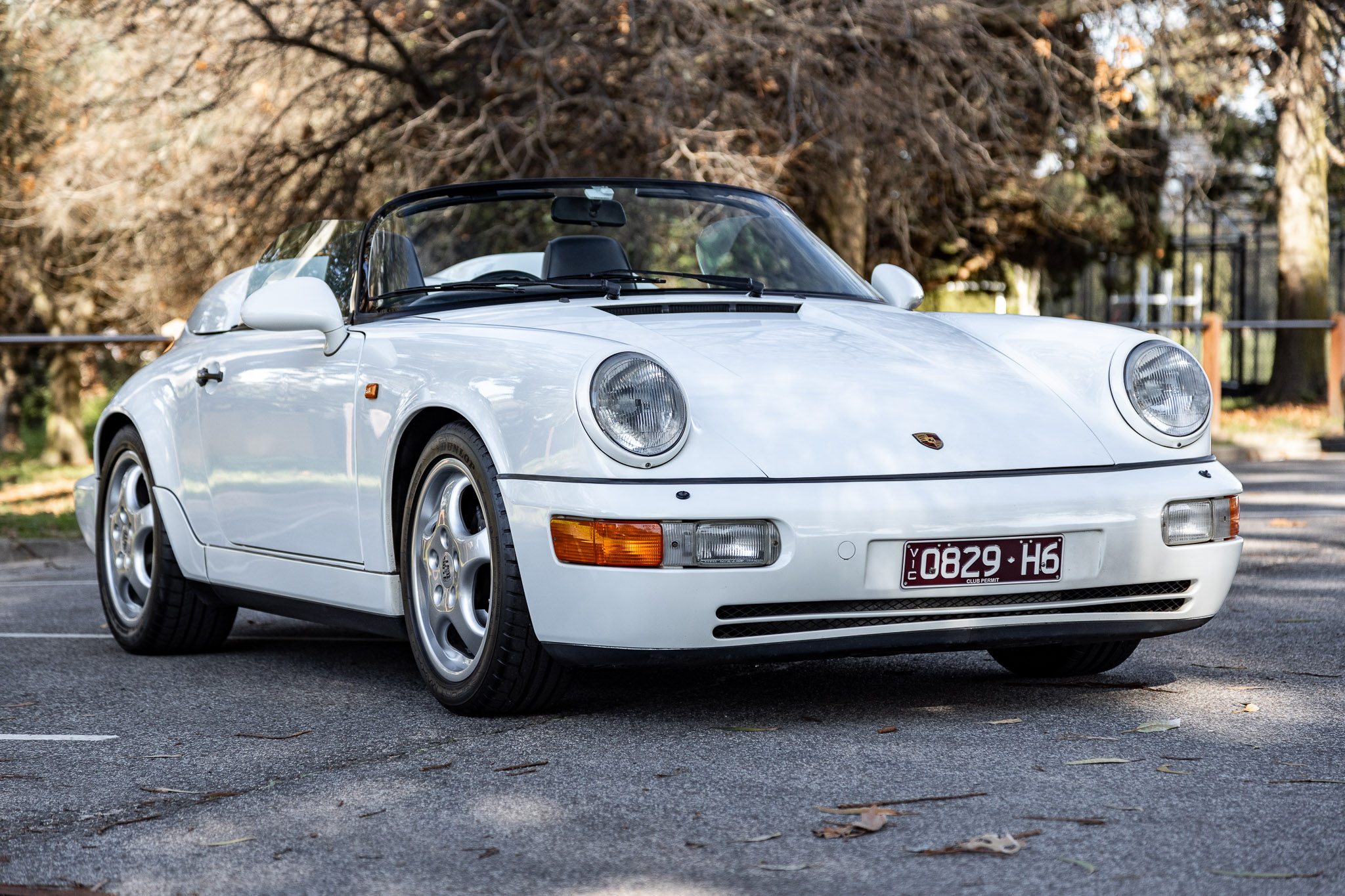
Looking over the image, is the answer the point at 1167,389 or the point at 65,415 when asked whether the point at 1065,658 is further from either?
the point at 65,415

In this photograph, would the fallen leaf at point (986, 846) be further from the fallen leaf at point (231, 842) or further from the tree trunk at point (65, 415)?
the tree trunk at point (65, 415)

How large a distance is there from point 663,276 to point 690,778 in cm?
198

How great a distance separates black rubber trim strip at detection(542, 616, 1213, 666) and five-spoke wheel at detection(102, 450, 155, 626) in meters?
2.41

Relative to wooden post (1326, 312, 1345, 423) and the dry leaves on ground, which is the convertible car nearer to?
the dry leaves on ground

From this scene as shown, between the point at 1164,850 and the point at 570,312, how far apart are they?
6.96ft

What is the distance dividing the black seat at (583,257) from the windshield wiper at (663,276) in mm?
27

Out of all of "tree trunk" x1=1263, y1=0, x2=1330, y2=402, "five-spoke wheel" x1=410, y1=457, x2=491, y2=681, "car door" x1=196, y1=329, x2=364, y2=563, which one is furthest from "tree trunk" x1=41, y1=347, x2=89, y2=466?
"five-spoke wheel" x1=410, y1=457, x2=491, y2=681

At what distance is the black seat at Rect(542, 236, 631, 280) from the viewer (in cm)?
497

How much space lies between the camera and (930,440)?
3865 mm

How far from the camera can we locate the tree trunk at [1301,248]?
61.7ft

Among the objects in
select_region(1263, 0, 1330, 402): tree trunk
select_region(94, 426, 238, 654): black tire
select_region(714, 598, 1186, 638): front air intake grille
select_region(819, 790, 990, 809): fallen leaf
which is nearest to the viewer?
select_region(819, 790, 990, 809): fallen leaf

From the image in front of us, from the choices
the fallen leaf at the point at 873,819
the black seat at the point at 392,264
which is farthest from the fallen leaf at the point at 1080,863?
the black seat at the point at 392,264

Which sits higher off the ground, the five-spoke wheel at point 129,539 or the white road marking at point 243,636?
the five-spoke wheel at point 129,539

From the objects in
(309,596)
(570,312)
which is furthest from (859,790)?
(309,596)
